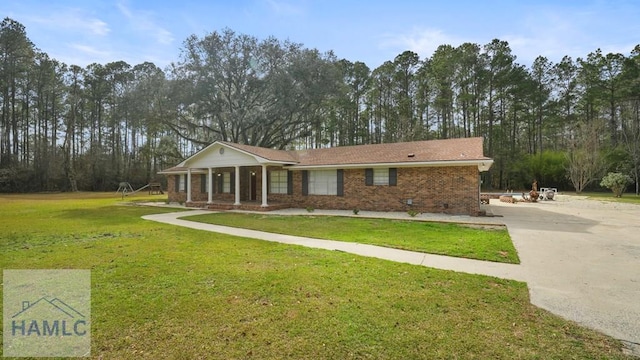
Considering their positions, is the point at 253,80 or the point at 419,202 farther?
the point at 253,80

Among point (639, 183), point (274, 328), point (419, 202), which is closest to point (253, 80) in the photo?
point (419, 202)

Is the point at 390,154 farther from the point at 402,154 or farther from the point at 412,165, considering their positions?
the point at 412,165

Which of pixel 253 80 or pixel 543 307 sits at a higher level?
pixel 253 80

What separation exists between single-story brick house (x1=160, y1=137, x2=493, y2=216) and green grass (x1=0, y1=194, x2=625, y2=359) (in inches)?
333

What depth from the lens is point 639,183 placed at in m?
27.9

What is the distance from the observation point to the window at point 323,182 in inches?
604

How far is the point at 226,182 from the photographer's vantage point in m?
19.0

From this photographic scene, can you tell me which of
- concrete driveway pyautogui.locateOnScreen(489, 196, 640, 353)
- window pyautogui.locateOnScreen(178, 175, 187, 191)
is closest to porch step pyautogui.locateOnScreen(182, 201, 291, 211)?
window pyautogui.locateOnScreen(178, 175, 187, 191)

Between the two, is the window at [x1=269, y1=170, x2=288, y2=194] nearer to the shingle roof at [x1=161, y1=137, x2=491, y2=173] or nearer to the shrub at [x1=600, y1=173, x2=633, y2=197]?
the shingle roof at [x1=161, y1=137, x2=491, y2=173]

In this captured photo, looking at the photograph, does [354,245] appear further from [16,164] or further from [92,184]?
[16,164]

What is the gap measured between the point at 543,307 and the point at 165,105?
88.7 feet

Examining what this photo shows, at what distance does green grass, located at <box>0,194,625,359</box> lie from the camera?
2682 millimetres

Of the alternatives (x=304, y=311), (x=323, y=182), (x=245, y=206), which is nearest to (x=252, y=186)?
(x=245, y=206)

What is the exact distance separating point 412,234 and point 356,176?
6.62 metres
